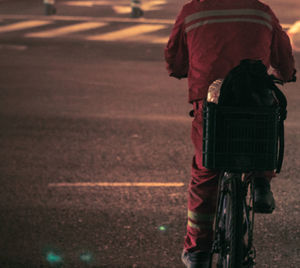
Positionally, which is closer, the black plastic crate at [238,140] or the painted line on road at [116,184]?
the black plastic crate at [238,140]

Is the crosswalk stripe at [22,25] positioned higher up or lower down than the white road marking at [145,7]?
higher up

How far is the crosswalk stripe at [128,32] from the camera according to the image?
16609 millimetres

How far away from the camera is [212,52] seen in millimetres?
4039

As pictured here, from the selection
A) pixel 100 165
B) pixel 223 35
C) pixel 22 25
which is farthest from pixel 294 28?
pixel 223 35

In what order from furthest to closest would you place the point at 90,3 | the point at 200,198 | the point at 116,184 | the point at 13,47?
the point at 90,3, the point at 13,47, the point at 116,184, the point at 200,198

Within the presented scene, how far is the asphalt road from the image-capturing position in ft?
16.5

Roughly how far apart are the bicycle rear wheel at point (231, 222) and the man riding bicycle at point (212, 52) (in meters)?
0.14

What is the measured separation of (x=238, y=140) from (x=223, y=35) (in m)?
0.78

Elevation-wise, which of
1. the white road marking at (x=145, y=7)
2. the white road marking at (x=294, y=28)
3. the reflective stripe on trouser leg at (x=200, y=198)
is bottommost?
the white road marking at (x=145, y=7)

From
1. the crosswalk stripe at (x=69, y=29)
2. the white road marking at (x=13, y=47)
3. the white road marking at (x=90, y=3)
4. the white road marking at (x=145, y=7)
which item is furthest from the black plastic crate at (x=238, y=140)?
the white road marking at (x=90, y=3)

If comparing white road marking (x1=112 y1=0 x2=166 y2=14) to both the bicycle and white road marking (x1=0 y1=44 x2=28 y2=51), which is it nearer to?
white road marking (x1=0 y1=44 x2=28 y2=51)

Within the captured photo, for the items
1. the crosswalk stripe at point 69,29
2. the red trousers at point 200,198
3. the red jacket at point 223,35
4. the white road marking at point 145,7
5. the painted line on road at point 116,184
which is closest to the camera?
the red jacket at point 223,35

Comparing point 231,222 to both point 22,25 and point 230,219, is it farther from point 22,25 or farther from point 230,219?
point 22,25

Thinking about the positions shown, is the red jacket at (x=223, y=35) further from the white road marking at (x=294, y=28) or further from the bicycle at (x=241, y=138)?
the white road marking at (x=294, y=28)
